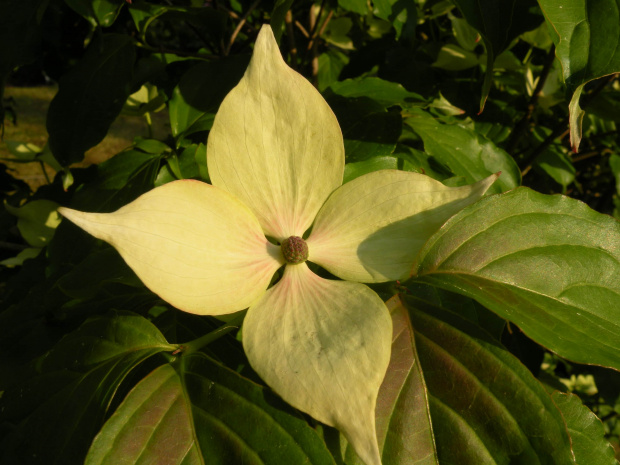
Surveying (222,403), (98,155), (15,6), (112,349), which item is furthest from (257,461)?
(98,155)

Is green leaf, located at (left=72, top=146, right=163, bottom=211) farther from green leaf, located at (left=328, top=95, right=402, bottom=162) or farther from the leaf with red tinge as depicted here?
the leaf with red tinge

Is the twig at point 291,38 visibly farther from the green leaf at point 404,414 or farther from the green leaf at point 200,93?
the green leaf at point 404,414

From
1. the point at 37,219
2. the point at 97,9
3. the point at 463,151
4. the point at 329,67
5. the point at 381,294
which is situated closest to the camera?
the point at 381,294

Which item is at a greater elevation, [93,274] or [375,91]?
[375,91]

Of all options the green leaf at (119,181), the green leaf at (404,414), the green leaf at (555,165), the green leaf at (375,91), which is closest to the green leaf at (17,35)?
the green leaf at (119,181)

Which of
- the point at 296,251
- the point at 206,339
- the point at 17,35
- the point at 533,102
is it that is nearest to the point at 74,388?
the point at 206,339

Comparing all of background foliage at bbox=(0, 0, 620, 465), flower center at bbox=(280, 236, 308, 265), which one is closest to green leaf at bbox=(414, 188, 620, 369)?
background foliage at bbox=(0, 0, 620, 465)

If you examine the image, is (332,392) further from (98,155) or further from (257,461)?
(98,155)

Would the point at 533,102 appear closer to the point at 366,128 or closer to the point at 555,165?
the point at 555,165
